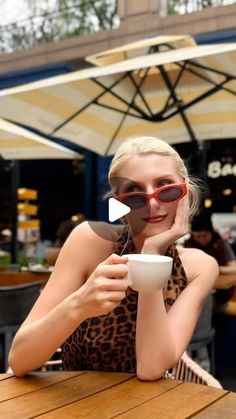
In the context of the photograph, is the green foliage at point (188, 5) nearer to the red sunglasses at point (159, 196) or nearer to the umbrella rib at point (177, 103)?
the umbrella rib at point (177, 103)

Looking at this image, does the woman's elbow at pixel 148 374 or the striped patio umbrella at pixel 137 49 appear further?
the striped patio umbrella at pixel 137 49

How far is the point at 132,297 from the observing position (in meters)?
1.78

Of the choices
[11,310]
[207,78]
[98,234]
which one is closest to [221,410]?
[98,234]

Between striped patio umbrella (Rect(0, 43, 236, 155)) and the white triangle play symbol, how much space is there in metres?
2.95

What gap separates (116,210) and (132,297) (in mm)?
488

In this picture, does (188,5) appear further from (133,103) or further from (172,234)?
(172,234)

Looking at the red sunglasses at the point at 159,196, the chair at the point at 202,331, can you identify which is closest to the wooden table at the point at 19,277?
the chair at the point at 202,331

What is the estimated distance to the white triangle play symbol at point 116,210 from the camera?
54.6 inches

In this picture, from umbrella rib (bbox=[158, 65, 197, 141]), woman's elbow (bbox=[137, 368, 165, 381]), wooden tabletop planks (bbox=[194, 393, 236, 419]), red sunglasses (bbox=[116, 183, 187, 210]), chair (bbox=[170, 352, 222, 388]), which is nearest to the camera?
wooden tabletop planks (bbox=[194, 393, 236, 419])

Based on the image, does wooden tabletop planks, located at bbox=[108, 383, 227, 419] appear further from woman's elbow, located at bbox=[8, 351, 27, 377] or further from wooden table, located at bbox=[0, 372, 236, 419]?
woman's elbow, located at bbox=[8, 351, 27, 377]

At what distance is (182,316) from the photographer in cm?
169

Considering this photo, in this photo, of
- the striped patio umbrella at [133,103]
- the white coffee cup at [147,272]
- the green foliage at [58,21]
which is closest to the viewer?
the white coffee cup at [147,272]

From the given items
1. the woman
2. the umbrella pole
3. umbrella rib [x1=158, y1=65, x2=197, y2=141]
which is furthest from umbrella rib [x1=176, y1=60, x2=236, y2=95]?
the umbrella pole

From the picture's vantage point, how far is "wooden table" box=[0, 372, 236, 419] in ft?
4.49
